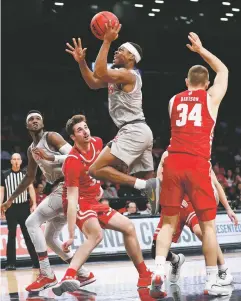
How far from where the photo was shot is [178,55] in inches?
1006

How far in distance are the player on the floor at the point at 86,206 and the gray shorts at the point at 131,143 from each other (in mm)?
354

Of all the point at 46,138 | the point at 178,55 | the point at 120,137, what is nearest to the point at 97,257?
the point at 46,138

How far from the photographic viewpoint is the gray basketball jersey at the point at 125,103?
7520mm

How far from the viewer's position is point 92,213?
24.7 feet

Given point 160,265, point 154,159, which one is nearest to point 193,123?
point 160,265

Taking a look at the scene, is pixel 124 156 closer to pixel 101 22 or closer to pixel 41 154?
pixel 41 154

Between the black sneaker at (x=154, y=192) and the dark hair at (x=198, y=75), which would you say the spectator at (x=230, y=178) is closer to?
the black sneaker at (x=154, y=192)

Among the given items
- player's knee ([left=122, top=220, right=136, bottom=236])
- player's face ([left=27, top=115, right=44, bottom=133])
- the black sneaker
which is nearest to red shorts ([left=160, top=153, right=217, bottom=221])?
the black sneaker

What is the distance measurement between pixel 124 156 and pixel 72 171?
57 cm

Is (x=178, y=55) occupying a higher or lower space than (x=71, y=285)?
higher

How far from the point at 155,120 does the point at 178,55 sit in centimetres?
269

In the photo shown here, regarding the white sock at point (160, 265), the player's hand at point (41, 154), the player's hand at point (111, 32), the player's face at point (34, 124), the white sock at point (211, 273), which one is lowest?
the white sock at point (211, 273)

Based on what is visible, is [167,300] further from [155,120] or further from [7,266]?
[155,120]

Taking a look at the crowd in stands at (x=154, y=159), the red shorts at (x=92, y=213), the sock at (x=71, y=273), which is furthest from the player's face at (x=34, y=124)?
the crowd in stands at (x=154, y=159)
